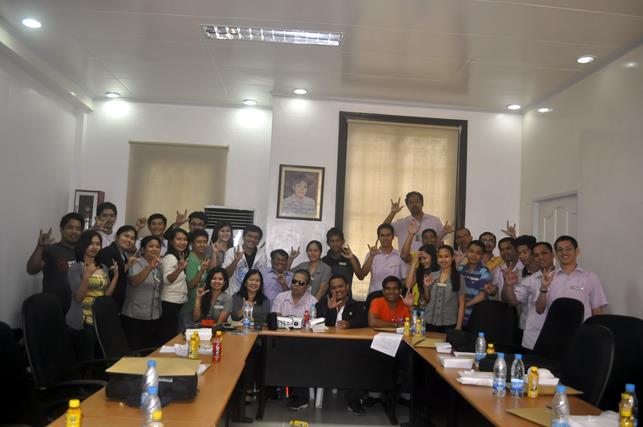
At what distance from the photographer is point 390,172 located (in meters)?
6.72

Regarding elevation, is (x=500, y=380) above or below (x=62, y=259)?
below

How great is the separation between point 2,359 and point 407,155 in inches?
206

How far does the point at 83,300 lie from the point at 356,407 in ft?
8.16

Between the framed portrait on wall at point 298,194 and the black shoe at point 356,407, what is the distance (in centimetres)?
239

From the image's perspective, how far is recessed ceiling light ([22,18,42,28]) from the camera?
4727mm

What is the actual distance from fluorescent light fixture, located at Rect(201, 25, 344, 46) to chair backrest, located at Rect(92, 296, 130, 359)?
257 cm

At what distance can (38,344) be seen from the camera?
280cm

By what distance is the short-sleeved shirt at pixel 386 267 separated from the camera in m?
5.73

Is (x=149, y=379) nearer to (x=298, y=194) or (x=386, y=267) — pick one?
(x=386, y=267)

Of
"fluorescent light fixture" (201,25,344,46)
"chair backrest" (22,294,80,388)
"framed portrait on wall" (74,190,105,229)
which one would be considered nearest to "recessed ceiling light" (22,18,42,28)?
"fluorescent light fixture" (201,25,344,46)

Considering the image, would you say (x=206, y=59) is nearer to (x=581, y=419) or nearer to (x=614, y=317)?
(x=614, y=317)

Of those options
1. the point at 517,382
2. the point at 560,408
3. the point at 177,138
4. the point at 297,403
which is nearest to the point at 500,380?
the point at 517,382

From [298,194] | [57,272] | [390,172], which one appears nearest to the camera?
[57,272]

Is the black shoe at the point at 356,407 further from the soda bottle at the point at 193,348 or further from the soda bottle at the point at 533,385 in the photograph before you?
the soda bottle at the point at 533,385
